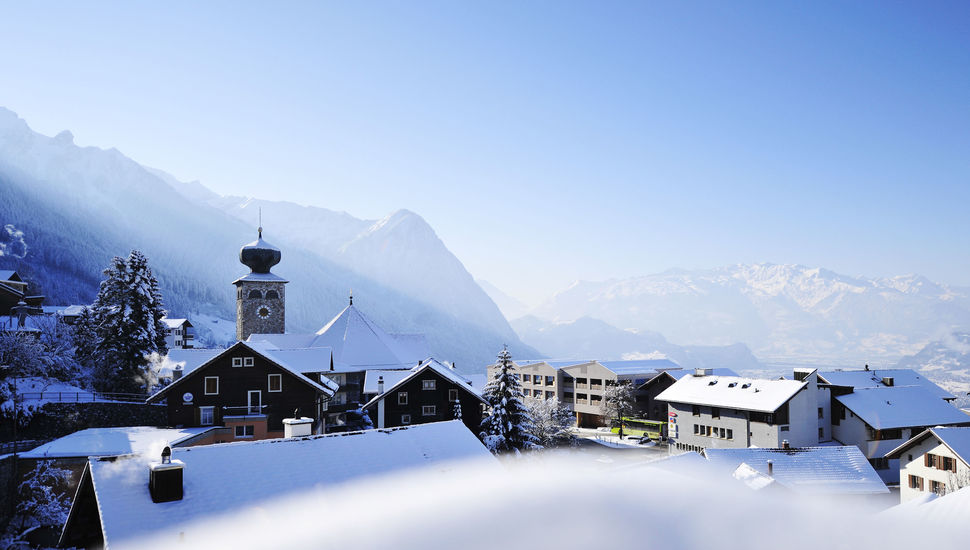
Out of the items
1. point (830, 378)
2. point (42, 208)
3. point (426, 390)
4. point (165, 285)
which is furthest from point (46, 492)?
point (42, 208)

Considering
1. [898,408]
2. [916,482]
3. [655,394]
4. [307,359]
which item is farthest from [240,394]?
[655,394]

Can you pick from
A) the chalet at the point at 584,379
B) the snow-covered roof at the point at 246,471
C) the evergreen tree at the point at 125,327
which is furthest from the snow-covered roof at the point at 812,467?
the chalet at the point at 584,379

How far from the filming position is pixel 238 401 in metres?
33.8

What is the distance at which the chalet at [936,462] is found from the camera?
3338 centimetres

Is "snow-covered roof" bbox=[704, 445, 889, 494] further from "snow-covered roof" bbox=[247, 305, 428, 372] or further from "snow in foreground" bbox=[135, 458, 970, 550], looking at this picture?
"snow-covered roof" bbox=[247, 305, 428, 372]

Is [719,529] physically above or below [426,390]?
above

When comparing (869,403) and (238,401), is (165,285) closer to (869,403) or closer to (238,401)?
(238,401)

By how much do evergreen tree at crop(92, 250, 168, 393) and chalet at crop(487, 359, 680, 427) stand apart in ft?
133

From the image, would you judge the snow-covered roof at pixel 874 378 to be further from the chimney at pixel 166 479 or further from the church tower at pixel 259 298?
the chimney at pixel 166 479

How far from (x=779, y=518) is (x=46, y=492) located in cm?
3107

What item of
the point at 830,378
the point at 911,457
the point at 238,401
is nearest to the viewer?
the point at 238,401

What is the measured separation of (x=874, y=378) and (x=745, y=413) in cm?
1896

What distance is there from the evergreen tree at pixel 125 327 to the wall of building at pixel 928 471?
160ft

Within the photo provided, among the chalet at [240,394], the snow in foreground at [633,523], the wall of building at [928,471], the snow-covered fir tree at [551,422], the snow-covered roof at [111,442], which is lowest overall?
the snow-covered fir tree at [551,422]
